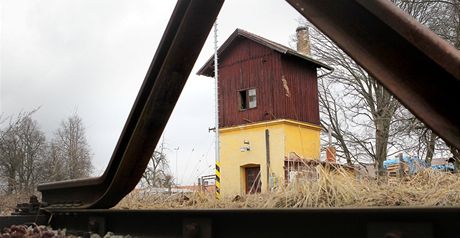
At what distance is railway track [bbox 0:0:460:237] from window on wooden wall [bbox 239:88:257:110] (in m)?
23.1

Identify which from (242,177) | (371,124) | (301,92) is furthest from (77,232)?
(371,124)

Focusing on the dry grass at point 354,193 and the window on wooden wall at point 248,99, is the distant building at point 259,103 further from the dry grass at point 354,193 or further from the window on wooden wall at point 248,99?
the dry grass at point 354,193

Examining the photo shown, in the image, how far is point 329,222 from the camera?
2213mm

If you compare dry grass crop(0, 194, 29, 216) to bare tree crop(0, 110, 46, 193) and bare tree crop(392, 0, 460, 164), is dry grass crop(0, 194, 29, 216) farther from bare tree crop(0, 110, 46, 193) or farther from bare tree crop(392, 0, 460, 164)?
bare tree crop(392, 0, 460, 164)

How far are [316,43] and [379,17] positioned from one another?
30.6 metres

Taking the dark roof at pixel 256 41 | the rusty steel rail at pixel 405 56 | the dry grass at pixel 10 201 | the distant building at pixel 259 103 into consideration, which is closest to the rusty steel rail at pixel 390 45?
the rusty steel rail at pixel 405 56

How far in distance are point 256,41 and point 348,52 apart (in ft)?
85.9

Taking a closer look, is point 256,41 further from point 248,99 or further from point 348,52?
point 348,52

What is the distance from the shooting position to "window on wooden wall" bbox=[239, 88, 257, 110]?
27156mm

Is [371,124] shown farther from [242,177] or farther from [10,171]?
[10,171]

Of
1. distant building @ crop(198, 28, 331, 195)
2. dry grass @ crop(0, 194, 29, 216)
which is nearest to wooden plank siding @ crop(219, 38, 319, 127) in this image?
distant building @ crop(198, 28, 331, 195)

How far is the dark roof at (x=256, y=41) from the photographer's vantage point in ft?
87.0

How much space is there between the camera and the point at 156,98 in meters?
3.19

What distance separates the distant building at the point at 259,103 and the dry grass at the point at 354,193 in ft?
62.9
